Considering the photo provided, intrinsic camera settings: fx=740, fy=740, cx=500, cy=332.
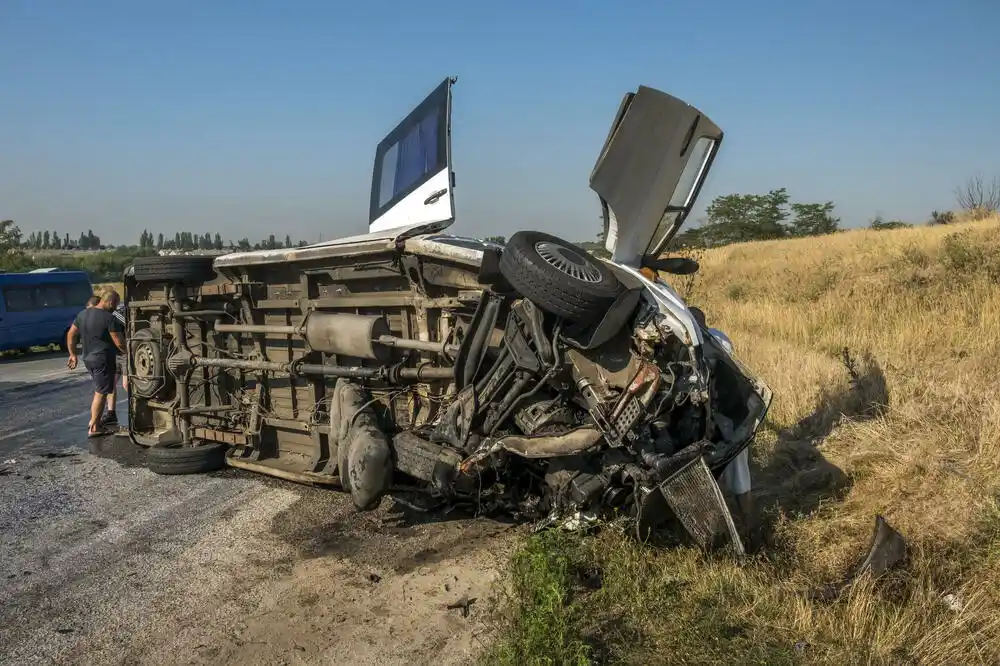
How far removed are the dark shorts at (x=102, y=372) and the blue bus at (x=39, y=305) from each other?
10.9 meters

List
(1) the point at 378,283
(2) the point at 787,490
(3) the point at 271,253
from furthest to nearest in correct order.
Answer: (3) the point at 271,253, (1) the point at 378,283, (2) the point at 787,490

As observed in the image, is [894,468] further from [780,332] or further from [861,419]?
[780,332]

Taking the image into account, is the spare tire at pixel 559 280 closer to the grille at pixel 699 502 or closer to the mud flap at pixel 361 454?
the grille at pixel 699 502

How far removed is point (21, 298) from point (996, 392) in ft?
65.7

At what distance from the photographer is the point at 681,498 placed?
152 inches

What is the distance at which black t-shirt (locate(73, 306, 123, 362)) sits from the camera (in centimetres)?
888

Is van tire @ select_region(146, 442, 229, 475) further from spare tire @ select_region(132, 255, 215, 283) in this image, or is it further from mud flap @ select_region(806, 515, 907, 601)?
mud flap @ select_region(806, 515, 907, 601)

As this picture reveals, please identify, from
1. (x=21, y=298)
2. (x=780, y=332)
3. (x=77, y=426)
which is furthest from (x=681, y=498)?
(x=21, y=298)

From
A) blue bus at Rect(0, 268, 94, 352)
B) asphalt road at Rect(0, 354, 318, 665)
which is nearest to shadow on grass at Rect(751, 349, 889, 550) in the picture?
asphalt road at Rect(0, 354, 318, 665)

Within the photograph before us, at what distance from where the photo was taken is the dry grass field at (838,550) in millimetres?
3293

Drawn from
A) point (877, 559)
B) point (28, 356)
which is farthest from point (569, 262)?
point (28, 356)

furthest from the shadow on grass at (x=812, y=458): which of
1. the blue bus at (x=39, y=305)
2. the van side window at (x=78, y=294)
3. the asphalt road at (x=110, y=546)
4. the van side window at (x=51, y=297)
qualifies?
the van side window at (x=78, y=294)

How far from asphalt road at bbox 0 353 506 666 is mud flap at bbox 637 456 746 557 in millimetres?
1178

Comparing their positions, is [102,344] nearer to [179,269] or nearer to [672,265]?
[179,269]
